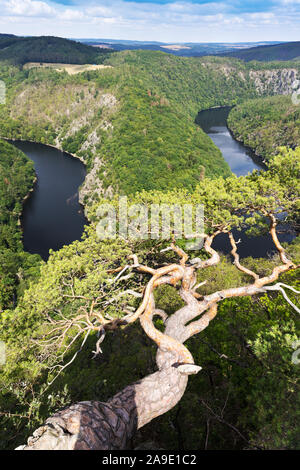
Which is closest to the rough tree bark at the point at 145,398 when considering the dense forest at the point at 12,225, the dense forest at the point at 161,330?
the dense forest at the point at 161,330

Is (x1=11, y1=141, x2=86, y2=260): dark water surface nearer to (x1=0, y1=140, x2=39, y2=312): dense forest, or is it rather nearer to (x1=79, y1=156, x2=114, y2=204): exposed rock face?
(x1=0, y1=140, x2=39, y2=312): dense forest

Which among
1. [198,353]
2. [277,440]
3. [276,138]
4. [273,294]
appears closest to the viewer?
[277,440]

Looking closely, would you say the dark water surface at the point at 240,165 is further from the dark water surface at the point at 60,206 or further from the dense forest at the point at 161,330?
the dense forest at the point at 161,330

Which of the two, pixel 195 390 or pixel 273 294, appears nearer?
pixel 195 390
